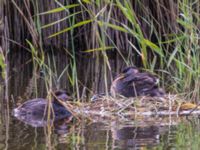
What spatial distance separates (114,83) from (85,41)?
547 centimetres

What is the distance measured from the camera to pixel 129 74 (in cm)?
863

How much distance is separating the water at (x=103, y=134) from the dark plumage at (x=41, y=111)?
0.13 metres

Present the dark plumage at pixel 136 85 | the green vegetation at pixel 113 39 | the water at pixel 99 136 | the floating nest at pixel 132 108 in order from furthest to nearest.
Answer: the green vegetation at pixel 113 39 < the dark plumage at pixel 136 85 < the floating nest at pixel 132 108 < the water at pixel 99 136

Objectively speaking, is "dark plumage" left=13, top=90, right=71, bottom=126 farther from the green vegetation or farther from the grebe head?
Answer: the grebe head

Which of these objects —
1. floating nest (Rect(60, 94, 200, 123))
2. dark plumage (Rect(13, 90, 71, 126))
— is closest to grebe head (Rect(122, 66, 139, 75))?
floating nest (Rect(60, 94, 200, 123))

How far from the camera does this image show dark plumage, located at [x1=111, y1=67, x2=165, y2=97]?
8.25 meters

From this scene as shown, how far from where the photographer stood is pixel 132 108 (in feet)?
25.0

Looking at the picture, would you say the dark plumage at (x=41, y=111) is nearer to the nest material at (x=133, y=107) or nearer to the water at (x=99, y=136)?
the nest material at (x=133, y=107)

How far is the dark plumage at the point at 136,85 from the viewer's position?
825 cm

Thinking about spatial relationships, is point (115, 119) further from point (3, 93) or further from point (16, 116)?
point (3, 93)

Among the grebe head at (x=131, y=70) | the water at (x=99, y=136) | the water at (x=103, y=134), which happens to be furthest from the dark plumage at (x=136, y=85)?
the water at (x=99, y=136)

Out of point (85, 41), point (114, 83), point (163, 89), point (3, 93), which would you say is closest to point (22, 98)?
point (3, 93)

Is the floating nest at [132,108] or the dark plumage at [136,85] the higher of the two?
the dark plumage at [136,85]

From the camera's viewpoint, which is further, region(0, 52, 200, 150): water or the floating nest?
the floating nest
